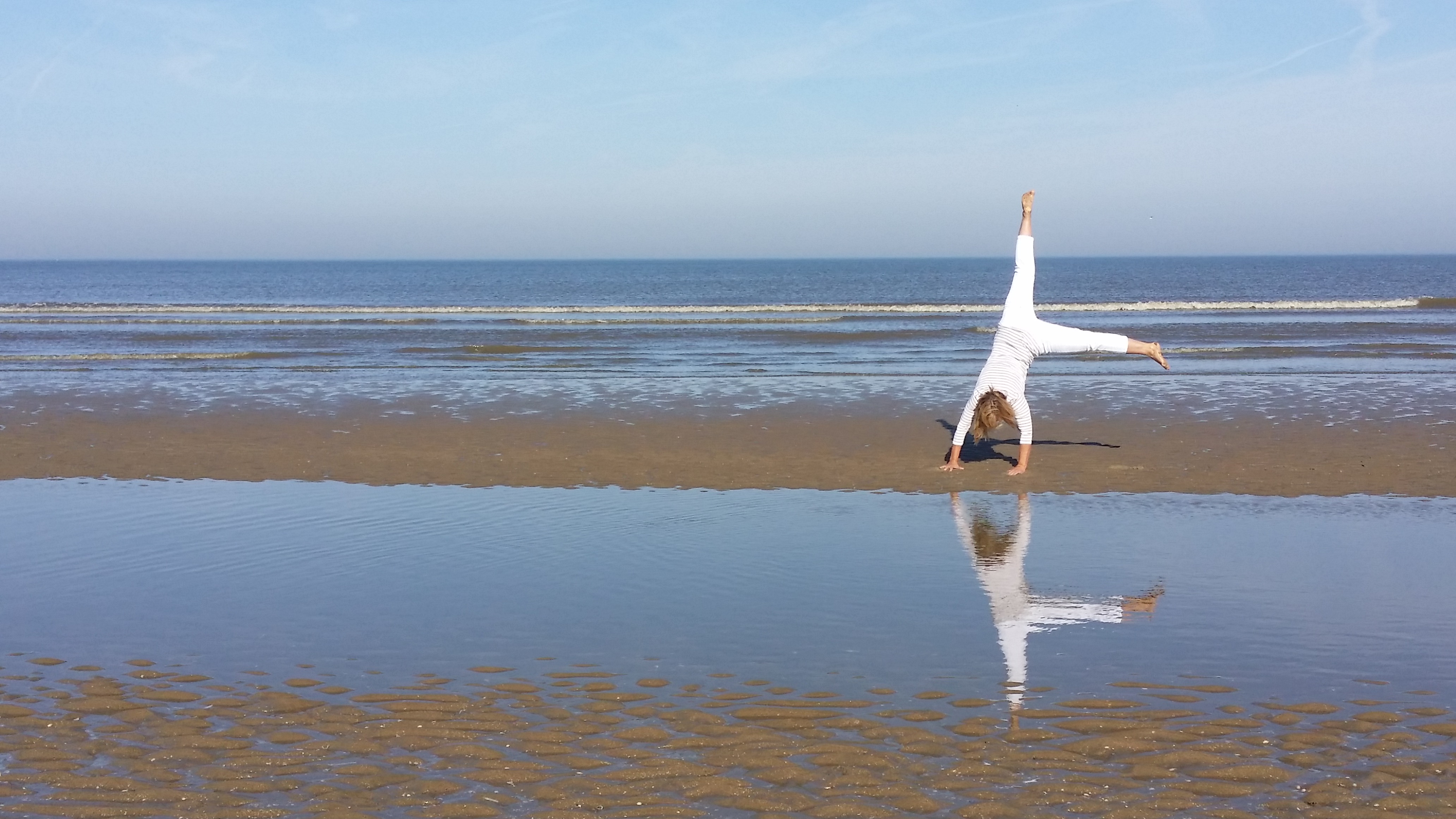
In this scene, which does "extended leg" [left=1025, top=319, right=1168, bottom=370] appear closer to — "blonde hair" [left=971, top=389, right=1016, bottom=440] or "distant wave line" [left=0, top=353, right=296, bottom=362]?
"blonde hair" [left=971, top=389, right=1016, bottom=440]

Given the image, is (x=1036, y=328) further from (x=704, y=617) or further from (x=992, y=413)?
(x=704, y=617)

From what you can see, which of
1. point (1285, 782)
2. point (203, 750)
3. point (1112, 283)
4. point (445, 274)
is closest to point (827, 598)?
point (1285, 782)

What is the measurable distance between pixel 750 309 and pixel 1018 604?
137ft

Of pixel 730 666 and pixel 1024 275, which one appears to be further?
pixel 1024 275

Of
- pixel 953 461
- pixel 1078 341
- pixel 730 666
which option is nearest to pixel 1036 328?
pixel 1078 341

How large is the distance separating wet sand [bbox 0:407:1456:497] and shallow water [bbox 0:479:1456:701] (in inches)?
38.3

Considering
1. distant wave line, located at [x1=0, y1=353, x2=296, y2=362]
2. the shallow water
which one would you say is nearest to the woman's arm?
the shallow water

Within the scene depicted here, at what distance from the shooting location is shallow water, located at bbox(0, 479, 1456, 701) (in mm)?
6082

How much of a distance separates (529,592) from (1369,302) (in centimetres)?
4723

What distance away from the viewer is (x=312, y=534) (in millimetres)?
9234

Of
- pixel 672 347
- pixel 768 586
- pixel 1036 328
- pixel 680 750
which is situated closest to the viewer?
pixel 680 750

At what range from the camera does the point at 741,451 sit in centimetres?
1355

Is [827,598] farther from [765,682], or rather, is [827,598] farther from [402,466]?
[402,466]

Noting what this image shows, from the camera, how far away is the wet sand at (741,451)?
11.6 m
